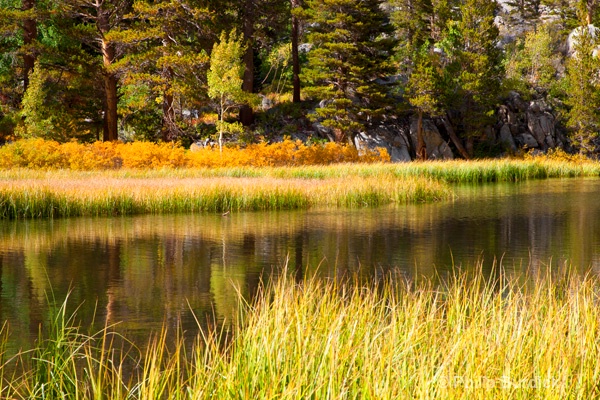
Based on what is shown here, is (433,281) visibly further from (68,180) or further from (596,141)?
(596,141)

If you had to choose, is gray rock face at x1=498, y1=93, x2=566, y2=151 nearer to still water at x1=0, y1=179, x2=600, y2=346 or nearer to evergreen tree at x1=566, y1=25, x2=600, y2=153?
evergreen tree at x1=566, y1=25, x2=600, y2=153

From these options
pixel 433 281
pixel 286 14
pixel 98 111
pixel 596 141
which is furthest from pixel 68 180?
pixel 596 141

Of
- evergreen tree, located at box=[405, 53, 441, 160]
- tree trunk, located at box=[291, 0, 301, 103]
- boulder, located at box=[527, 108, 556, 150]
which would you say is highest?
tree trunk, located at box=[291, 0, 301, 103]

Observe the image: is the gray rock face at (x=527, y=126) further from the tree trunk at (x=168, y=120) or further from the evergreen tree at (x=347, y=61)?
the tree trunk at (x=168, y=120)

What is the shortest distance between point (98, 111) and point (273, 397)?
3693cm

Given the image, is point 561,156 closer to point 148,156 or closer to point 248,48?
point 248,48

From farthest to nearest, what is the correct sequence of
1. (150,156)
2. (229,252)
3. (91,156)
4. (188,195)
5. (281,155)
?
(281,155)
(150,156)
(91,156)
(188,195)
(229,252)

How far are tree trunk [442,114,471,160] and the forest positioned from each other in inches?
3.8

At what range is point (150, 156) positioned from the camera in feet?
97.3

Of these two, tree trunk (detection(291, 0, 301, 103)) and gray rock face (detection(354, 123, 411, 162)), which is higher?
tree trunk (detection(291, 0, 301, 103))

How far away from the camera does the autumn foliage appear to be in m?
27.4

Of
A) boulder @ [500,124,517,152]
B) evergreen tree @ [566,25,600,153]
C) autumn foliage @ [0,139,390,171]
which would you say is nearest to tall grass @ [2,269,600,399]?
autumn foliage @ [0,139,390,171]

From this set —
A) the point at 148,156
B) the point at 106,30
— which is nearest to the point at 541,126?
the point at 148,156

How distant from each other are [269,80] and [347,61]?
42.9ft
